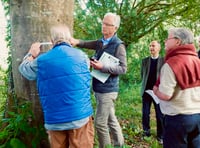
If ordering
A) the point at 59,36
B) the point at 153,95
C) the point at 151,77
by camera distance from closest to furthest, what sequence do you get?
the point at 59,36 → the point at 153,95 → the point at 151,77

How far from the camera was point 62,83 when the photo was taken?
9.57 ft

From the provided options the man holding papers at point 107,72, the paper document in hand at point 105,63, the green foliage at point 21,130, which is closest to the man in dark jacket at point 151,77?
the man holding papers at point 107,72

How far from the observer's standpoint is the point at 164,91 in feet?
10.7

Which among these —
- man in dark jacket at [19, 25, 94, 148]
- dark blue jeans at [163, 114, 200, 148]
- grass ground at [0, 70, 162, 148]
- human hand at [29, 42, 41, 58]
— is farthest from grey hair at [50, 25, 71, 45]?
grass ground at [0, 70, 162, 148]

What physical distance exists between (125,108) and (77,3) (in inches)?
111

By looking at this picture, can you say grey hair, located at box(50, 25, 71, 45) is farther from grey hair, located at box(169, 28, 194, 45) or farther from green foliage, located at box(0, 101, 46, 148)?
grey hair, located at box(169, 28, 194, 45)

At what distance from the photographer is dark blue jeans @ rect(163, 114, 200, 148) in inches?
129

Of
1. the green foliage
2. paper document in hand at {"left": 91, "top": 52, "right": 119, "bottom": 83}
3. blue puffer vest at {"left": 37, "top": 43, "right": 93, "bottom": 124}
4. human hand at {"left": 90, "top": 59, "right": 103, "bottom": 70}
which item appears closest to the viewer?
blue puffer vest at {"left": 37, "top": 43, "right": 93, "bottom": 124}

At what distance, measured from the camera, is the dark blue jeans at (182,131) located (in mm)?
3277

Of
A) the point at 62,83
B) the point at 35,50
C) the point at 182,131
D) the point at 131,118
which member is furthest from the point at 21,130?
the point at 131,118

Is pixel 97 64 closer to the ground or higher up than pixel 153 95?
higher up

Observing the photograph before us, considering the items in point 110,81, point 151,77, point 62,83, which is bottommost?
point 151,77

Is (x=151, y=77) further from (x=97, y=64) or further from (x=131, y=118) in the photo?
(x=97, y=64)

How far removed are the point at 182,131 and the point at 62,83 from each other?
1.31 meters
